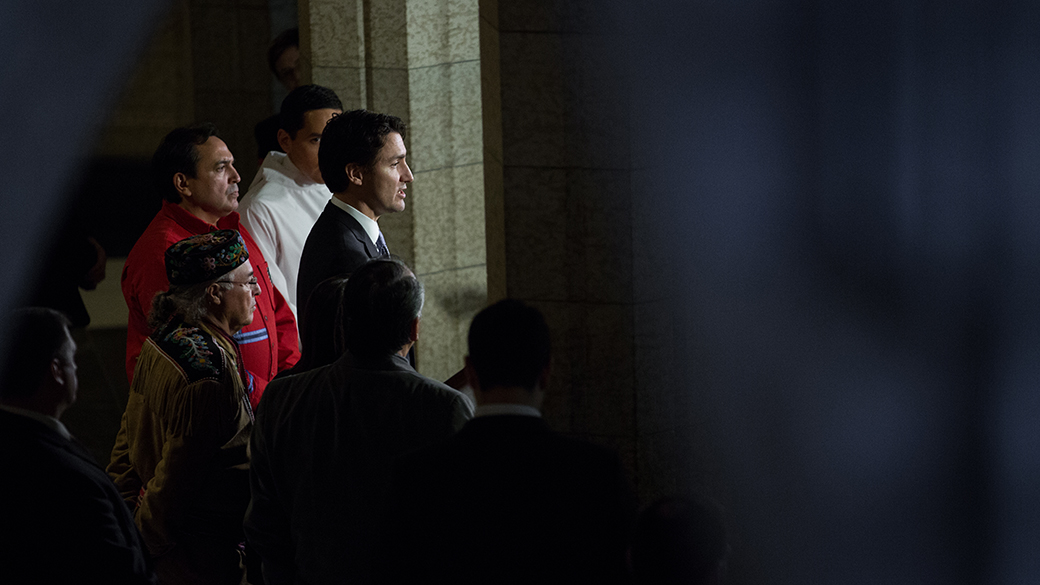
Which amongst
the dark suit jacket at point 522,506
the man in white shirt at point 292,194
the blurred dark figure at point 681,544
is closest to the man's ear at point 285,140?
the man in white shirt at point 292,194

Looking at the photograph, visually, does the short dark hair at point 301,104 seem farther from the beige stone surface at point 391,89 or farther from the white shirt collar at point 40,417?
the white shirt collar at point 40,417

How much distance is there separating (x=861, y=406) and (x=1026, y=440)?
1.34 ft

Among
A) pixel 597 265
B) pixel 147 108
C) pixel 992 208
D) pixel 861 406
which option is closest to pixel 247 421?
pixel 597 265

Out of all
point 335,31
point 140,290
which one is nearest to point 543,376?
point 140,290

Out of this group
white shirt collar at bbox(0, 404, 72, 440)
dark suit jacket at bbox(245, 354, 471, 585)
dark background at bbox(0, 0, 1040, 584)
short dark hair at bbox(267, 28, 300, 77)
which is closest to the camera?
white shirt collar at bbox(0, 404, 72, 440)

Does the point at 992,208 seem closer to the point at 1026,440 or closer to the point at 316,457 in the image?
the point at 1026,440

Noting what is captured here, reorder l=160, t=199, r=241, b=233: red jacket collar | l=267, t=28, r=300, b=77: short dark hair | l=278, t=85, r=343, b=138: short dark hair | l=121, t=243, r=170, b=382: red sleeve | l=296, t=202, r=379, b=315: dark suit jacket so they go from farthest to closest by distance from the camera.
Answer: l=267, t=28, r=300, b=77: short dark hair, l=278, t=85, r=343, b=138: short dark hair, l=160, t=199, r=241, b=233: red jacket collar, l=121, t=243, r=170, b=382: red sleeve, l=296, t=202, r=379, b=315: dark suit jacket

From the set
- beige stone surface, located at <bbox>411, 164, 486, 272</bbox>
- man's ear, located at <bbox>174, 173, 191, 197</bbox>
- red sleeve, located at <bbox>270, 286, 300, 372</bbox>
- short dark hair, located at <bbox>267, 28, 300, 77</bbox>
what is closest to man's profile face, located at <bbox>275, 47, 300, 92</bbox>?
short dark hair, located at <bbox>267, 28, 300, 77</bbox>

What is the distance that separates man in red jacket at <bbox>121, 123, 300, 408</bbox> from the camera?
3551 mm

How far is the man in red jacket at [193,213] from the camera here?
11.6 ft

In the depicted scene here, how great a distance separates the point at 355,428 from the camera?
7.25ft

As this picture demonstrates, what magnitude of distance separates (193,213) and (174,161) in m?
0.17

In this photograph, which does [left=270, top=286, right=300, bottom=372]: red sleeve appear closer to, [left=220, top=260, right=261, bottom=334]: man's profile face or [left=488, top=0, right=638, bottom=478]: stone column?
[left=488, top=0, right=638, bottom=478]: stone column

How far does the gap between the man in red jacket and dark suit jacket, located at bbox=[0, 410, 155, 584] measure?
147 centimetres
